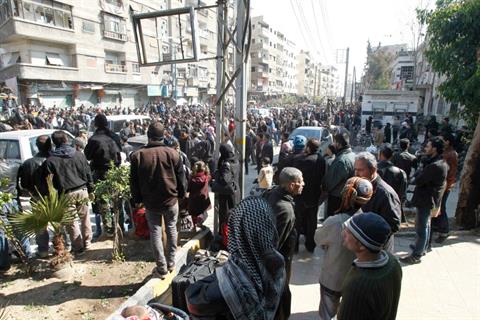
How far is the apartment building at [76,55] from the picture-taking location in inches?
878

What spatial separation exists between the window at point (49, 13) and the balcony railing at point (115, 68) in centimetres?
438

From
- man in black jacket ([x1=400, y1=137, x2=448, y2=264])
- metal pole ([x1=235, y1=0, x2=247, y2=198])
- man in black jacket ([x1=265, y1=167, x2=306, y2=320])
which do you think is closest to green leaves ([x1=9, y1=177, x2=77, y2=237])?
man in black jacket ([x1=265, y1=167, x2=306, y2=320])

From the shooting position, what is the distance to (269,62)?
68.3 metres

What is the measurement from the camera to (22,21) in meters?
21.8

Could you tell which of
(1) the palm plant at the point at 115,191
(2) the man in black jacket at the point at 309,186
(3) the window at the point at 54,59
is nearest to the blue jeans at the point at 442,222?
(2) the man in black jacket at the point at 309,186

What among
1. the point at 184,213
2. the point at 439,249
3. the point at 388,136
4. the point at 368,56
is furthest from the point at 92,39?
the point at 368,56

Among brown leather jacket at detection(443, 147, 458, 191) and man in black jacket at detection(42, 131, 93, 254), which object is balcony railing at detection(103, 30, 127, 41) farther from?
brown leather jacket at detection(443, 147, 458, 191)

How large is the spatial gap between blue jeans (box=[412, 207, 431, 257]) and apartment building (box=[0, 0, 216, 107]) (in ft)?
51.1

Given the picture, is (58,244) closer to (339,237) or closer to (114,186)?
(114,186)

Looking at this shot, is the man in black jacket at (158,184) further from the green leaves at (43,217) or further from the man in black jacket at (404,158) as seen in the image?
the man in black jacket at (404,158)

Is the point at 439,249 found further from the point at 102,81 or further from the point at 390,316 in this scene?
the point at 102,81

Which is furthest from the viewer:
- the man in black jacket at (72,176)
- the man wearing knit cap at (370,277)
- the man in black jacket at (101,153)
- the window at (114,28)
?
the window at (114,28)

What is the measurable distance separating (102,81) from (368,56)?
44542 mm

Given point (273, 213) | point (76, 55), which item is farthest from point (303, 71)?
point (273, 213)
